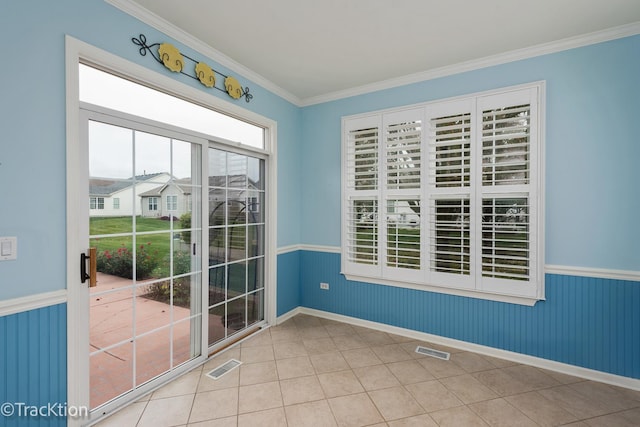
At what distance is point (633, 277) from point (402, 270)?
1.79 metres

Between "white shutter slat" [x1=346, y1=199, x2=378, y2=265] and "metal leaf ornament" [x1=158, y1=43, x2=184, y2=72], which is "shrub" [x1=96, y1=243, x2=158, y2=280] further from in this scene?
"white shutter slat" [x1=346, y1=199, x2=378, y2=265]

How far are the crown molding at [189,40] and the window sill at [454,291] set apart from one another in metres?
2.38

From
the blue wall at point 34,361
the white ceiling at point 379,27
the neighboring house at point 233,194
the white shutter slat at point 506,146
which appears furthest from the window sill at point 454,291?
the blue wall at point 34,361

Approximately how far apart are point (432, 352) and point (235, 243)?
2232 mm

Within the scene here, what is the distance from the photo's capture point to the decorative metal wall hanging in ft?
7.08

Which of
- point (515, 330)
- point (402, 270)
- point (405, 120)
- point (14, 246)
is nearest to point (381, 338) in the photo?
point (402, 270)

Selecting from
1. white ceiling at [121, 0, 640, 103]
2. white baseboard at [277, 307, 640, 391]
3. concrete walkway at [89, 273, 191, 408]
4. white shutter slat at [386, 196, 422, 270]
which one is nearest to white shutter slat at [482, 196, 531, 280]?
white shutter slat at [386, 196, 422, 270]

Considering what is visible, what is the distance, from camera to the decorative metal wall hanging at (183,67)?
7.08ft

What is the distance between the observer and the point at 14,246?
157 cm

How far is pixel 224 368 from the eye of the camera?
100 inches

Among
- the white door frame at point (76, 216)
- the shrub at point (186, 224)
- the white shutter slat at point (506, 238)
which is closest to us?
the white door frame at point (76, 216)

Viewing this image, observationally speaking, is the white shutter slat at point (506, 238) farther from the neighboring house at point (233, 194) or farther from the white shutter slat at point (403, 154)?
the neighboring house at point (233, 194)

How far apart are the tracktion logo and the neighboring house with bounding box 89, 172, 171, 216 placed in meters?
1.08

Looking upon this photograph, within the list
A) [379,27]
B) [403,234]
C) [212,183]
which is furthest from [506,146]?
[212,183]
